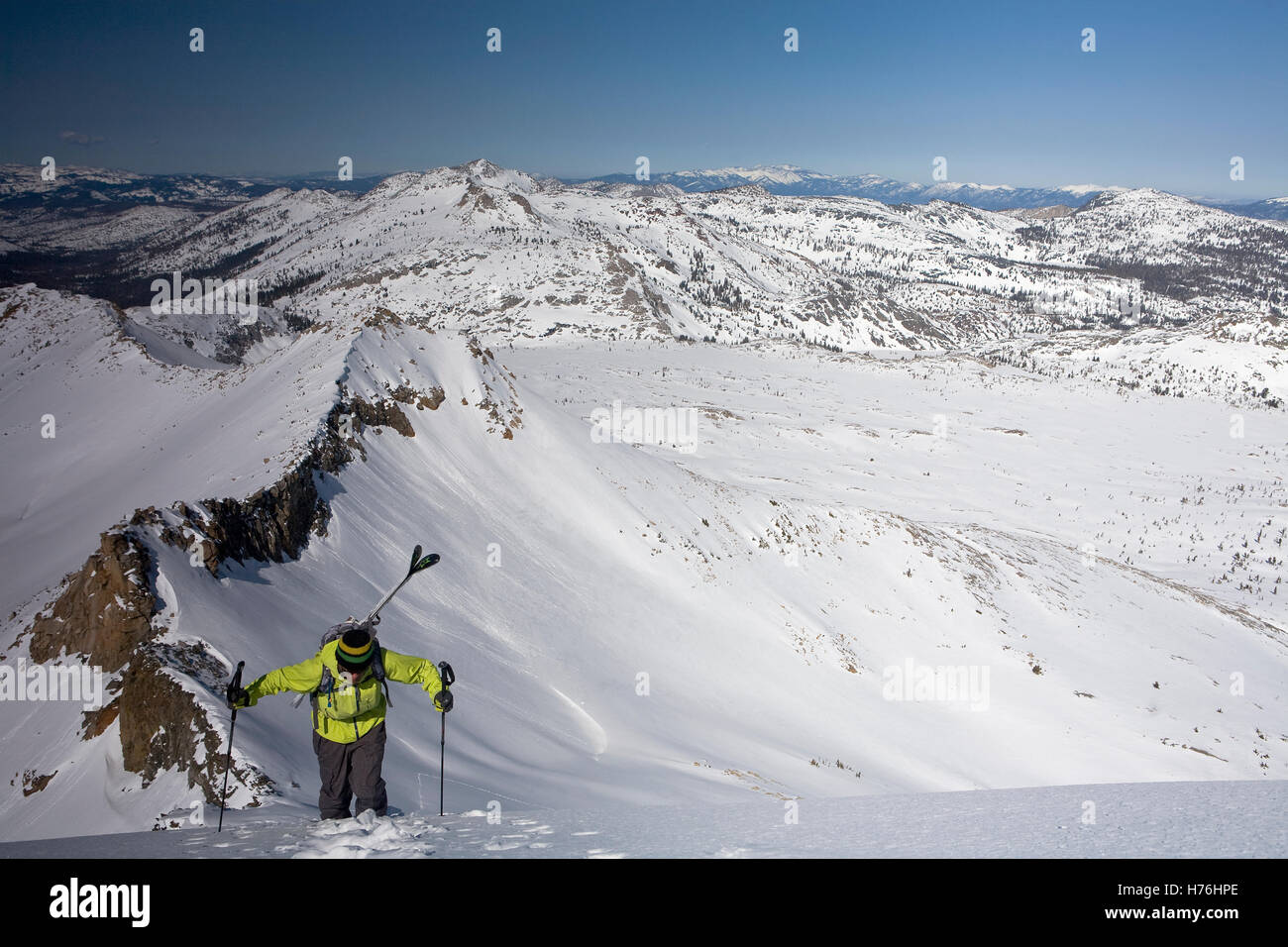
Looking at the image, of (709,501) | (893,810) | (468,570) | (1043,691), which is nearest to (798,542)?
(709,501)

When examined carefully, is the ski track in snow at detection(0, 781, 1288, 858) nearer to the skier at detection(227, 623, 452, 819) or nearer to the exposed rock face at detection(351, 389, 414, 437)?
the skier at detection(227, 623, 452, 819)

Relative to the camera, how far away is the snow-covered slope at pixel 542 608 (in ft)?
30.7

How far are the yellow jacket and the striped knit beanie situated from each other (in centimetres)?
11

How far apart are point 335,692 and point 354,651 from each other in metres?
0.51

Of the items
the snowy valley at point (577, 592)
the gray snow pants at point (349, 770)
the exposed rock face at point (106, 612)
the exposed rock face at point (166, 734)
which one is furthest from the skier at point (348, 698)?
the exposed rock face at point (106, 612)

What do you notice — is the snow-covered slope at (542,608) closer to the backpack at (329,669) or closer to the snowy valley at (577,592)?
the snowy valley at (577,592)

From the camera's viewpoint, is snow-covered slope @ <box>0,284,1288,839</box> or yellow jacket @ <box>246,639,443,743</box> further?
snow-covered slope @ <box>0,284,1288,839</box>

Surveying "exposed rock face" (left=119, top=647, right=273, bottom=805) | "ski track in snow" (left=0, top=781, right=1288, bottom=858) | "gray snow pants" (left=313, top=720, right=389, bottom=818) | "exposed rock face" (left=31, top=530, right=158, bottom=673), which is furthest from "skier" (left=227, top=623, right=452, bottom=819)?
"exposed rock face" (left=31, top=530, right=158, bottom=673)

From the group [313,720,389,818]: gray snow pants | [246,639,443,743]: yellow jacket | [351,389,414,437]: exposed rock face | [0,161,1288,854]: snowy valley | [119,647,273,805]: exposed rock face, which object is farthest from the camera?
[351,389,414,437]: exposed rock face

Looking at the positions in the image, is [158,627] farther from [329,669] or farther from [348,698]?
[348,698]

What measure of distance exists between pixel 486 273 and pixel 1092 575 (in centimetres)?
14139

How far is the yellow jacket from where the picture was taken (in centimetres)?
593

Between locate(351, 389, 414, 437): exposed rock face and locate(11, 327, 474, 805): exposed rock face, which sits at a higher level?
locate(351, 389, 414, 437): exposed rock face
